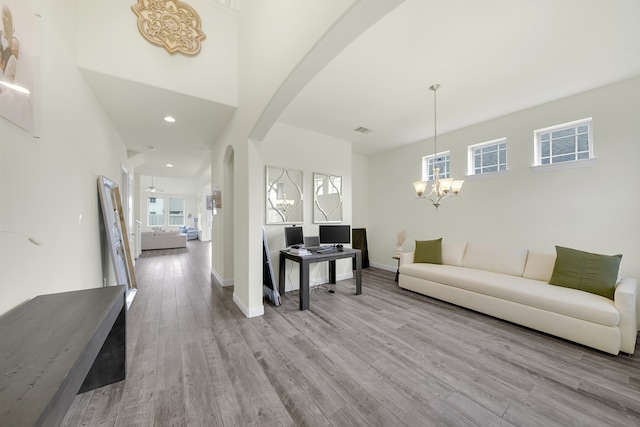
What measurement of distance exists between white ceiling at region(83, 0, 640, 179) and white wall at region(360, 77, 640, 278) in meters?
0.24

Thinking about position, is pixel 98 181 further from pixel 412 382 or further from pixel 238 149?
pixel 412 382

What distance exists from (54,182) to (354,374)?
2.92 metres

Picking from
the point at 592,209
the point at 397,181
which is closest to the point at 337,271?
the point at 397,181

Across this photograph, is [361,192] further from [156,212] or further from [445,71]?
[156,212]

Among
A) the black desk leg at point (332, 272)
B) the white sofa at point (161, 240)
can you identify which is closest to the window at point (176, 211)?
the white sofa at point (161, 240)

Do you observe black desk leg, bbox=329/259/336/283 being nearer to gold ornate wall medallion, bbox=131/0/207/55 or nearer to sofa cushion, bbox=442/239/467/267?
sofa cushion, bbox=442/239/467/267

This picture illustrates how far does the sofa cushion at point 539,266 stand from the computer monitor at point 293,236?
11.1 feet

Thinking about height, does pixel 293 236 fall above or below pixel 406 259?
above

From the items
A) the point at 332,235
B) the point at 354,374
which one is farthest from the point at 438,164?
the point at 354,374

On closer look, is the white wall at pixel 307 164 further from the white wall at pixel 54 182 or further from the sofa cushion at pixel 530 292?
the white wall at pixel 54 182

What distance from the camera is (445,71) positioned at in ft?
8.36

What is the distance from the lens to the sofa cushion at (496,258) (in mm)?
3357

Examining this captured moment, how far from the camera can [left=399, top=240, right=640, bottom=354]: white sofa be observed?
7.18 feet

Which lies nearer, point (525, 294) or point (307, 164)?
point (525, 294)
